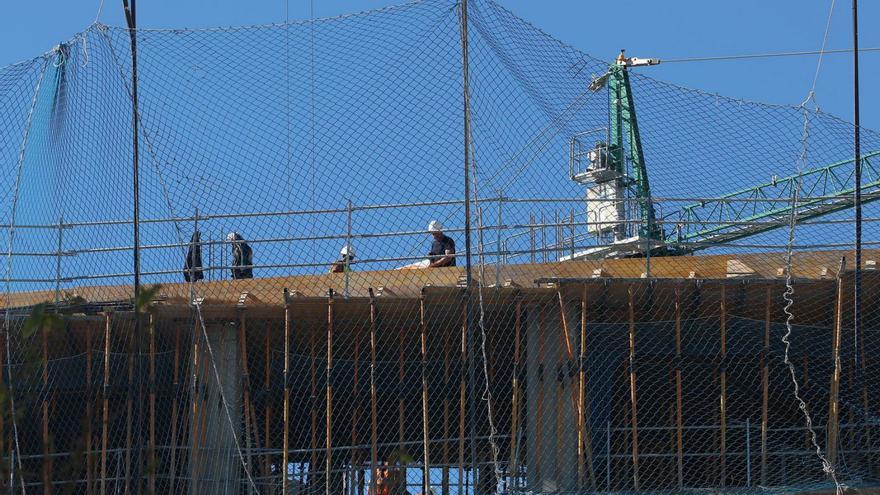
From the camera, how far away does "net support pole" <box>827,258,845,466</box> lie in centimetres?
1867

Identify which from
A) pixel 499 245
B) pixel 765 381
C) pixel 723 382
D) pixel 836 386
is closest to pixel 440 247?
pixel 499 245

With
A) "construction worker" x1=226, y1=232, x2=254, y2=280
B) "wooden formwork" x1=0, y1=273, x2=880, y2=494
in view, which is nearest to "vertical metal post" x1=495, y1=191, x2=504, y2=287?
"wooden formwork" x1=0, y1=273, x2=880, y2=494

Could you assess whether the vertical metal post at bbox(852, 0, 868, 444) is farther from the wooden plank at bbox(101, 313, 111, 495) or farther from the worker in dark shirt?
the wooden plank at bbox(101, 313, 111, 495)

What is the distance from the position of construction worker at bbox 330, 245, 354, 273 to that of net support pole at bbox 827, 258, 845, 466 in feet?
20.4

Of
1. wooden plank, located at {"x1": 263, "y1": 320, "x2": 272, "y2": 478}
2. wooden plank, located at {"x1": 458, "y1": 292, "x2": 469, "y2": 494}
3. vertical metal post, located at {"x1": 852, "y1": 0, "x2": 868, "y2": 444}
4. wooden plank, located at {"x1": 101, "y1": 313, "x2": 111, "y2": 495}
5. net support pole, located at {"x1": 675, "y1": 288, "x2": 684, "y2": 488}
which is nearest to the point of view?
vertical metal post, located at {"x1": 852, "y1": 0, "x2": 868, "y2": 444}

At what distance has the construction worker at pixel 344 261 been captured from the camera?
60.0 ft

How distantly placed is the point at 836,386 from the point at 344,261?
253 inches

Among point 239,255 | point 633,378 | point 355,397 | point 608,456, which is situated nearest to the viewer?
point 633,378

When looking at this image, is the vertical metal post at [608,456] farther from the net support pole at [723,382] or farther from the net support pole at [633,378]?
the net support pole at [723,382]

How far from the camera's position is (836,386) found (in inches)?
742

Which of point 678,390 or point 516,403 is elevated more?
point 678,390

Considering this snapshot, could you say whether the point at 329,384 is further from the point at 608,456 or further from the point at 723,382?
the point at 723,382

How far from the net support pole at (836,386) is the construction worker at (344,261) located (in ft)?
20.4

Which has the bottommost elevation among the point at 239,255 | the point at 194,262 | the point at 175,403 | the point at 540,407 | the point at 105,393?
the point at 540,407
